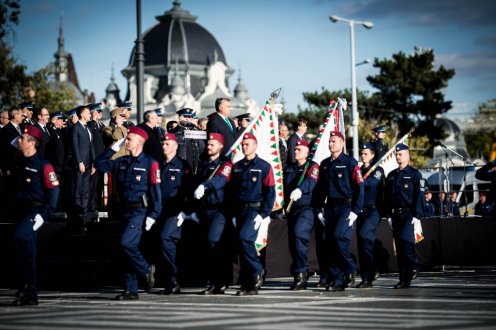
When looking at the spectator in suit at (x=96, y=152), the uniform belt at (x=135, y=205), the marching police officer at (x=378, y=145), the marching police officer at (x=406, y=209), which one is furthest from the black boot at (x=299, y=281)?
the marching police officer at (x=378, y=145)

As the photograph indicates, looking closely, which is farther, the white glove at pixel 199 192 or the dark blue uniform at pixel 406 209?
the dark blue uniform at pixel 406 209

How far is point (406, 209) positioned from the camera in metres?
18.1

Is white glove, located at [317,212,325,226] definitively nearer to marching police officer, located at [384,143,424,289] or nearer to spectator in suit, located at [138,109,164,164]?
marching police officer, located at [384,143,424,289]

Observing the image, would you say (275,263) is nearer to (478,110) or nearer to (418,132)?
(418,132)

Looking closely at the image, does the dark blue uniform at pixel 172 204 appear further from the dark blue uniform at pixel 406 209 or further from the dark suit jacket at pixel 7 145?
the dark suit jacket at pixel 7 145

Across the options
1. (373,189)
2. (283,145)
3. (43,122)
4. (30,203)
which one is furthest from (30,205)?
(283,145)

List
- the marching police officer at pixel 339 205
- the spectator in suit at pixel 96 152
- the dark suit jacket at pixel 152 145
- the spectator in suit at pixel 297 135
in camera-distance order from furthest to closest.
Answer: the spectator in suit at pixel 297 135 < the spectator in suit at pixel 96 152 < the dark suit jacket at pixel 152 145 < the marching police officer at pixel 339 205

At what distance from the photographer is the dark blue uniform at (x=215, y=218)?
1665 centimetres

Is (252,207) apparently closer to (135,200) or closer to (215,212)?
(215,212)

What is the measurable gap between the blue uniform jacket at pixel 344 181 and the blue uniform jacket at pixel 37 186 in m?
4.46

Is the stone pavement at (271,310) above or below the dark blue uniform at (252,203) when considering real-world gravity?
below

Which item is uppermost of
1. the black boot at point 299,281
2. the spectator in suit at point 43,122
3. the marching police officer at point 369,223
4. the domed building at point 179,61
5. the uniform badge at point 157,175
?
the domed building at point 179,61

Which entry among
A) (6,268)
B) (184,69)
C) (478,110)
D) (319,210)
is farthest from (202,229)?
(184,69)

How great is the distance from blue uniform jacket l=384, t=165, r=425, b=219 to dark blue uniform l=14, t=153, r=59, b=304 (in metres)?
5.92
